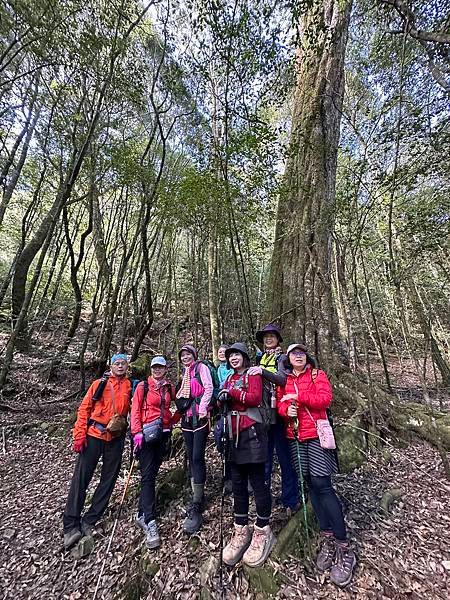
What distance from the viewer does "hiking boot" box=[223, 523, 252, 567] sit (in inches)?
97.2

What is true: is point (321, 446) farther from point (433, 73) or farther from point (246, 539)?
point (433, 73)

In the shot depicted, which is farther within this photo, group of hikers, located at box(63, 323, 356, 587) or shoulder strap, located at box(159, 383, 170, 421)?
shoulder strap, located at box(159, 383, 170, 421)

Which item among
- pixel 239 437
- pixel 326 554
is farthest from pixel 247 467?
pixel 326 554

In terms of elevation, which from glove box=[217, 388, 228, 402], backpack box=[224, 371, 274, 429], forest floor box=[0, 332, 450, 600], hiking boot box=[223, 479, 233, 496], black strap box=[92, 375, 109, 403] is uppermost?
black strap box=[92, 375, 109, 403]

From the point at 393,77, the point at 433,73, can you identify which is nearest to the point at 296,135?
the point at 393,77

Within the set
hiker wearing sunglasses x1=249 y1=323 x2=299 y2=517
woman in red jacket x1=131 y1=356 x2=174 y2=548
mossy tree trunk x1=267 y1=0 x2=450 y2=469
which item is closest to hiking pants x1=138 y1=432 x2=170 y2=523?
woman in red jacket x1=131 y1=356 x2=174 y2=548

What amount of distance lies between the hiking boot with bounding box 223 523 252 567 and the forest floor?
8 cm

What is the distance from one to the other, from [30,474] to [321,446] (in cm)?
474

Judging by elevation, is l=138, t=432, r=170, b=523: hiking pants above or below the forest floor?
above

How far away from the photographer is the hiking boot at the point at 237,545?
2.47m

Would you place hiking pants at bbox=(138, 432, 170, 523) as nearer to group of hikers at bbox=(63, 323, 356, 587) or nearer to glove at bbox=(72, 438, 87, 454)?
group of hikers at bbox=(63, 323, 356, 587)

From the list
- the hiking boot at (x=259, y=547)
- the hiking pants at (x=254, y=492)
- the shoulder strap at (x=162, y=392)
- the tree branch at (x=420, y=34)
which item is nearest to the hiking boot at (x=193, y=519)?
the hiking pants at (x=254, y=492)

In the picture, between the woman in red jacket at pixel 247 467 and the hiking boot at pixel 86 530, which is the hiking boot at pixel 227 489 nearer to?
the woman in red jacket at pixel 247 467

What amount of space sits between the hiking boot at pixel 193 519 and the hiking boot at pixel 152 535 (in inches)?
10.2
